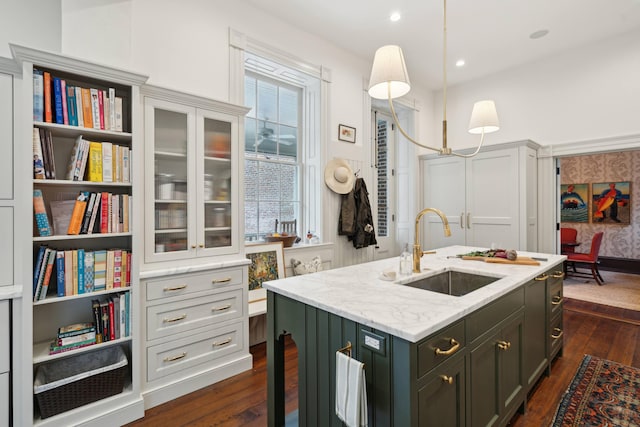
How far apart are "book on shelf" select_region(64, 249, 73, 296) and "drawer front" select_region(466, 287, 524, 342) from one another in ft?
6.99

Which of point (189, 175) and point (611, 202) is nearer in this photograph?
point (189, 175)

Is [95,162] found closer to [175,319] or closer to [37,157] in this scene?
[37,157]

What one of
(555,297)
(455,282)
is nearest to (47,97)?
(455,282)

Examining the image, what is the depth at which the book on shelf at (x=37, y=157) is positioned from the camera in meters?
1.69

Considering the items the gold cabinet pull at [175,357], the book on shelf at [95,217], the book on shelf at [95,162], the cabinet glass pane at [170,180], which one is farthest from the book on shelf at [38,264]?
the gold cabinet pull at [175,357]

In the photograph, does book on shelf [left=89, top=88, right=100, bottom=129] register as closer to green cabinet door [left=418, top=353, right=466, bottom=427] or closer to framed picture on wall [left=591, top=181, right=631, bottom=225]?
green cabinet door [left=418, top=353, right=466, bottom=427]

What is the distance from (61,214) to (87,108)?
0.64 meters

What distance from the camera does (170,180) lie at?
7.64ft

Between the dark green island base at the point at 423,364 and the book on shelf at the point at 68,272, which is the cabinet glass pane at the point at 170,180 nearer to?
the book on shelf at the point at 68,272

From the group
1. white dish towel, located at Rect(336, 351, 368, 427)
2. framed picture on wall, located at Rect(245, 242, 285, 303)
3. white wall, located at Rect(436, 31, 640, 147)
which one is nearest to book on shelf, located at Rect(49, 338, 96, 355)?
framed picture on wall, located at Rect(245, 242, 285, 303)

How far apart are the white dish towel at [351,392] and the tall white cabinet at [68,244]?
1.47 m

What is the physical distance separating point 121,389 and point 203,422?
0.56 meters

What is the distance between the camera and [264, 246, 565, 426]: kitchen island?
3.84 feet

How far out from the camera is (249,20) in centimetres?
306
